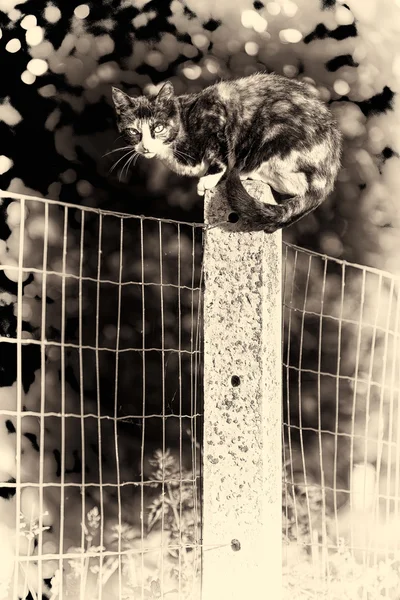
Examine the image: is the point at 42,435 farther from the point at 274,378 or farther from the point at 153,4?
the point at 153,4

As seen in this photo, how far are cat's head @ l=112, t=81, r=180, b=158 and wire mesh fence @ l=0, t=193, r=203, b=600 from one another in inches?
8.6

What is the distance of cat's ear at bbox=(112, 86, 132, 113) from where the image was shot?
170 cm

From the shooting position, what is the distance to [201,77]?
1.87 metres

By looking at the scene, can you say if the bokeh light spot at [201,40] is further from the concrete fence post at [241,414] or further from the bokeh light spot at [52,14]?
the concrete fence post at [241,414]

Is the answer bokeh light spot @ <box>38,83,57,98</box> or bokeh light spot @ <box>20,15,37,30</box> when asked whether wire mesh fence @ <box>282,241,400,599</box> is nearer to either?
bokeh light spot @ <box>38,83,57,98</box>

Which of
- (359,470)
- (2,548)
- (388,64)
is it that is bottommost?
(2,548)

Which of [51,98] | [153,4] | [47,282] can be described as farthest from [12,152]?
[153,4]

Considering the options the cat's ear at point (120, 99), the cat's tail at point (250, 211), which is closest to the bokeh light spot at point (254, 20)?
the cat's ear at point (120, 99)

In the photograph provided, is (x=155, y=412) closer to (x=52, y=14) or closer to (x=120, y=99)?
(x=120, y=99)

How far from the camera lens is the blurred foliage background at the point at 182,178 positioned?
1.78 metres

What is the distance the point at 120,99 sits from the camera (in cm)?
172

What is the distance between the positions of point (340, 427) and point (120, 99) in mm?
946

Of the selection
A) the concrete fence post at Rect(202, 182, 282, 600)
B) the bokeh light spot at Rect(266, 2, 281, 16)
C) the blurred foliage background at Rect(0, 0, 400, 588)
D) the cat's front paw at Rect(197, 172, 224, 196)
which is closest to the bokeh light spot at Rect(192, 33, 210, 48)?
the blurred foliage background at Rect(0, 0, 400, 588)

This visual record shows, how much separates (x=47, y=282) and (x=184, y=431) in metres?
0.49
